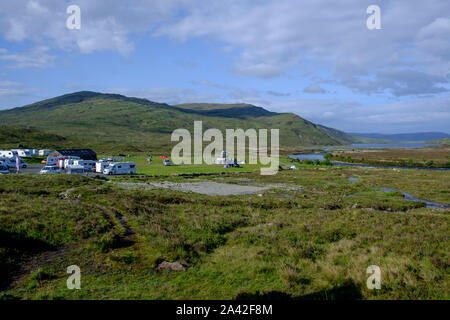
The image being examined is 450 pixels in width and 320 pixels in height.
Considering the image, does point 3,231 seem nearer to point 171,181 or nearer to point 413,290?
point 413,290

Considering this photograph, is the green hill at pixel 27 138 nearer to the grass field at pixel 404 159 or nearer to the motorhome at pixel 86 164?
the motorhome at pixel 86 164

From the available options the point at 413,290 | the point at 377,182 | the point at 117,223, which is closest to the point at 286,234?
the point at 413,290

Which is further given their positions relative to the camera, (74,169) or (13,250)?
(74,169)

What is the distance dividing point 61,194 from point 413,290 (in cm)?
2545

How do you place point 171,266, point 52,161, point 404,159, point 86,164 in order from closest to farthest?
point 171,266 < point 86,164 < point 52,161 < point 404,159

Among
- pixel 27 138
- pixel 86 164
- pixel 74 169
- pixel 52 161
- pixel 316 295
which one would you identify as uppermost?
pixel 27 138

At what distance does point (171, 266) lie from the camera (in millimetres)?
9766

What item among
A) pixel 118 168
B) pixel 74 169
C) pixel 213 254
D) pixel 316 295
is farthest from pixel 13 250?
pixel 74 169

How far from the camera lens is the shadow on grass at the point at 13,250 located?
29.6ft

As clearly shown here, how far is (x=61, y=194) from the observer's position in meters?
24.0

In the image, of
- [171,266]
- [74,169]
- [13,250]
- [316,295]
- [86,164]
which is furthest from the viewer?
[86,164]

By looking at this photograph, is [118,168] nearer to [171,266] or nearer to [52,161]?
[52,161]

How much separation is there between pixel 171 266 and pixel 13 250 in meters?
6.27

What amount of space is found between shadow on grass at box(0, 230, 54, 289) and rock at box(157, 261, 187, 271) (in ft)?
15.1
